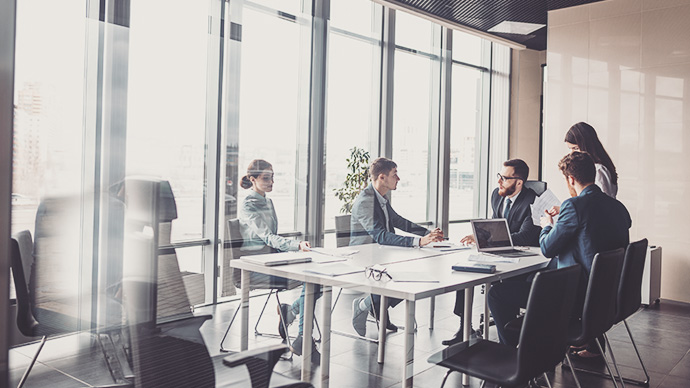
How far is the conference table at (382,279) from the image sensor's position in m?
2.45

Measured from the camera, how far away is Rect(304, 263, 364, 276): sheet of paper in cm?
279

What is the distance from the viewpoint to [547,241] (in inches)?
132

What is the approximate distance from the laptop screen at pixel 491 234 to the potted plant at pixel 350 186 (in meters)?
0.94

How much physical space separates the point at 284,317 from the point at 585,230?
6.48 feet

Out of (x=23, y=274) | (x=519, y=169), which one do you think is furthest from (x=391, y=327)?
(x=519, y=169)

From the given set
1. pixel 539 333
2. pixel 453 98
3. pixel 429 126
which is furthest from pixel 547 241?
pixel 453 98

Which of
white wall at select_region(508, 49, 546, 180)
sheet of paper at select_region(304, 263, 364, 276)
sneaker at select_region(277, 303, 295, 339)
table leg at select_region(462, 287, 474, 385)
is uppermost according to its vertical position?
white wall at select_region(508, 49, 546, 180)

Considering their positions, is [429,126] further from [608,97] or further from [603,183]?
[603,183]

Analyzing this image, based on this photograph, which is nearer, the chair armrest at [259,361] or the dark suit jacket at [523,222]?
the chair armrest at [259,361]

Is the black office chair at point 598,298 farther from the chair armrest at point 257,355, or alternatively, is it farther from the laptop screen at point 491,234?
the chair armrest at point 257,355

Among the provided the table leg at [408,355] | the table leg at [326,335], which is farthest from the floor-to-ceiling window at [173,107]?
the table leg at [408,355]

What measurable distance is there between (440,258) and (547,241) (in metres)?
→ 0.72

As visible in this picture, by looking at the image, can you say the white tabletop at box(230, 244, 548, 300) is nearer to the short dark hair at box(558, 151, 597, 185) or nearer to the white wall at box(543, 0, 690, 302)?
the short dark hair at box(558, 151, 597, 185)

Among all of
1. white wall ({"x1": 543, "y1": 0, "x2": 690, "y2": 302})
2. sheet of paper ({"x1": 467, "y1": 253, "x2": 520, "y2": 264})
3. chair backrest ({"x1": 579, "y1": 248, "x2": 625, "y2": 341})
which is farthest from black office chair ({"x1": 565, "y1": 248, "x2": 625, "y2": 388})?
white wall ({"x1": 543, "y1": 0, "x2": 690, "y2": 302})
